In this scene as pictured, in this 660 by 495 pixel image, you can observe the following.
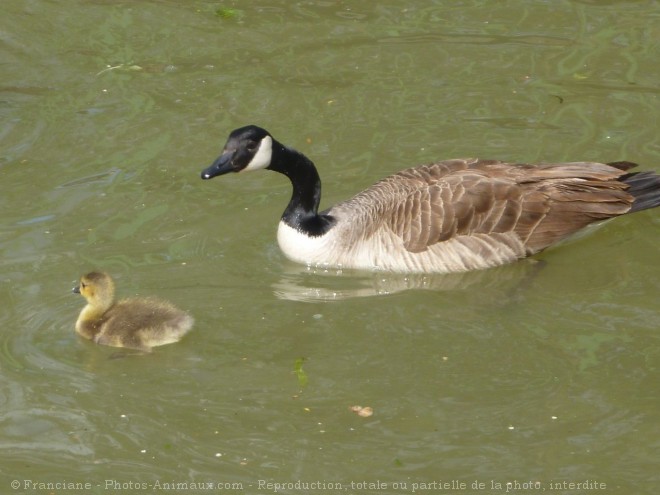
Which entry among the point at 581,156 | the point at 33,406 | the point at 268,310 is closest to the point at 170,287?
the point at 268,310

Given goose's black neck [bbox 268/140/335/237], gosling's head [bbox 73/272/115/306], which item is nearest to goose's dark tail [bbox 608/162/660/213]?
goose's black neck [bbox 268/140/335/237]

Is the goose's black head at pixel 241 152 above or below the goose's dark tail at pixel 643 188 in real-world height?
above

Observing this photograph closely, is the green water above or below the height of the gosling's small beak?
below

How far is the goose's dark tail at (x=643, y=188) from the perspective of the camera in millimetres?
8727

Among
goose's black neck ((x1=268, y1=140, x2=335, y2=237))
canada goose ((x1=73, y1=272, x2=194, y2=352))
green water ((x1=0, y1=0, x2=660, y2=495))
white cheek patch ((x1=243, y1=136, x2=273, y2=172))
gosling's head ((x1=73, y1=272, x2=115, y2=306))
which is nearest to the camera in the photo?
green water ((x1=0, y1=0, x2=660, y2=495))

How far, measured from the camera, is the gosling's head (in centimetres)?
755

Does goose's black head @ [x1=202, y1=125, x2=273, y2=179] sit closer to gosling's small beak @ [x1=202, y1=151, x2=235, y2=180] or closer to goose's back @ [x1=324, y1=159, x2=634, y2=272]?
gosling's small beak @ [x1=202, y1=151, x2=235, y2=180]

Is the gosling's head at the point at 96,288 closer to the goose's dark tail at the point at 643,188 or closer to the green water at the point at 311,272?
the green water at the point at 311,272

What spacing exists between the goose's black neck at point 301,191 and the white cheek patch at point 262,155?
0.06 meters

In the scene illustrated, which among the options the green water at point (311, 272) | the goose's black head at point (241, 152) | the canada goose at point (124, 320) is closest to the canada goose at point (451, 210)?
the goose's black head at point (241, 152)

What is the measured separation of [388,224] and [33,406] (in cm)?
314

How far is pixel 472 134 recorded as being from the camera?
10.5 meters

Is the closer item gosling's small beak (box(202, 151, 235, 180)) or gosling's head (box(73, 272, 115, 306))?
gosling's head (box(73, 272, 115, 306))

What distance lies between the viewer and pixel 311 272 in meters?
8.86
